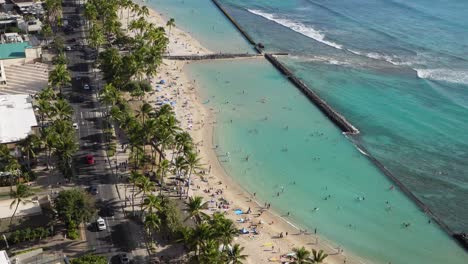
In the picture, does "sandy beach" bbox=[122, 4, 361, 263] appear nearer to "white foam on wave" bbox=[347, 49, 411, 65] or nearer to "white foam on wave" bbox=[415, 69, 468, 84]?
"white foam on wave" bbox=[347, 49, 411, 65]

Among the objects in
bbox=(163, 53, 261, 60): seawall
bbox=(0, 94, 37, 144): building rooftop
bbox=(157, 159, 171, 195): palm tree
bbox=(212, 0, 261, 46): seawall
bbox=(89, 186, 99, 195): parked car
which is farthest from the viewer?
bbox=(212, 0, 261, 46): seawall

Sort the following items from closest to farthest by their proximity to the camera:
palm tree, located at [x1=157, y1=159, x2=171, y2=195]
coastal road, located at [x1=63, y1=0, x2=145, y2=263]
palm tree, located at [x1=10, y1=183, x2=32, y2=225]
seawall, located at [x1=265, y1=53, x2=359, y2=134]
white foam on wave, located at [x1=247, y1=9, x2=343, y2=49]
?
1. palm tree, located at [x1=10, y1=183, x2=32, y2=225]
2. coastal road, located at [x1=63, y1=0, x2=145, y2=263]
3. palm tree, located at [x1=157, y1=159, x2=171, y2=195]
4. seawall, located at [x1=265, y1=53, x2=359, y2=134]
5. white foam on wave, located at [x1=247, y1=9, x2=343, y2=49]

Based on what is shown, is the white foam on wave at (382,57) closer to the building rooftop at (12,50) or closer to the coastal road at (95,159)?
the coastal road at (95,159)

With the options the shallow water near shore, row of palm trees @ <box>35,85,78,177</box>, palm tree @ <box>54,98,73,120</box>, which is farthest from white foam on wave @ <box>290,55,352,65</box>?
palm tree @ <box>54,98,73,120</box>

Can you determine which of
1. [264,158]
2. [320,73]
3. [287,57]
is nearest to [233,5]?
[287,57]

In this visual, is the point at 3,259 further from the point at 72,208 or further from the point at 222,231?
the point at 222,231

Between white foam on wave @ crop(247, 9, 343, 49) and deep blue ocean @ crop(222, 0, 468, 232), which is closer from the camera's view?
deep blue ocean @ crop(222, 0, 468, 232)

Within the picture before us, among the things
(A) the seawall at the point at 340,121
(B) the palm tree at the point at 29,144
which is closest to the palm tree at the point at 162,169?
(B) the palm tree at the point at 29,144
